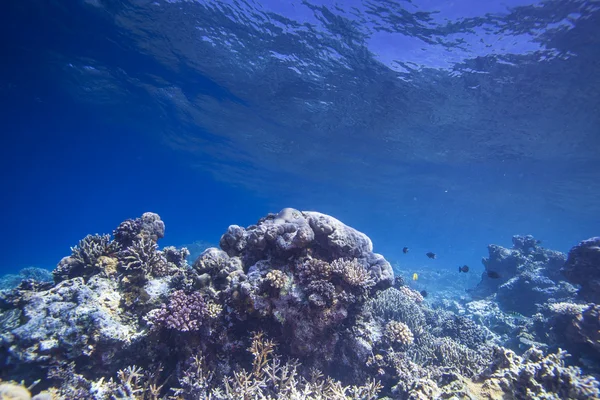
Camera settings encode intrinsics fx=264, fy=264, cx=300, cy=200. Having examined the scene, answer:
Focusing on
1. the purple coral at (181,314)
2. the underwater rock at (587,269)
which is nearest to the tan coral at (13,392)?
the purple coral at (181,314)

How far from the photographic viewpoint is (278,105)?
75.5 ft

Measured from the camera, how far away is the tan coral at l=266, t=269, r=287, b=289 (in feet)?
15.8

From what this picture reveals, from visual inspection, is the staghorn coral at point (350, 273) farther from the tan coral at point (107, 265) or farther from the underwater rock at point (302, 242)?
the tan coral at point (107, 265)

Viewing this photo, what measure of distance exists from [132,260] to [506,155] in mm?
31810

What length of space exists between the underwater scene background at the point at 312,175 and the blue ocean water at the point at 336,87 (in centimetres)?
16

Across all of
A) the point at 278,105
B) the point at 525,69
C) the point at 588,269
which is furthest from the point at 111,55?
the point at 588,269

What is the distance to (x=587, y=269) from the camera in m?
9.01

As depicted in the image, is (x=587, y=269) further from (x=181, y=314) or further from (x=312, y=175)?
Result: (x=312, y=175)

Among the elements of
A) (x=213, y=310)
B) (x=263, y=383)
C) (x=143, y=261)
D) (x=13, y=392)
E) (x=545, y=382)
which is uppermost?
(x=143, y=261)

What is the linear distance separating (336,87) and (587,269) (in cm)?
1663

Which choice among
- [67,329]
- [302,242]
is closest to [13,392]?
[67,329]

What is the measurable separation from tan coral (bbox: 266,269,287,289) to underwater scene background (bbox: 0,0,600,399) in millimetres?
40

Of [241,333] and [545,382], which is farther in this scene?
[241,333]

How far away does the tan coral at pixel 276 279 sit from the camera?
4802 mm
